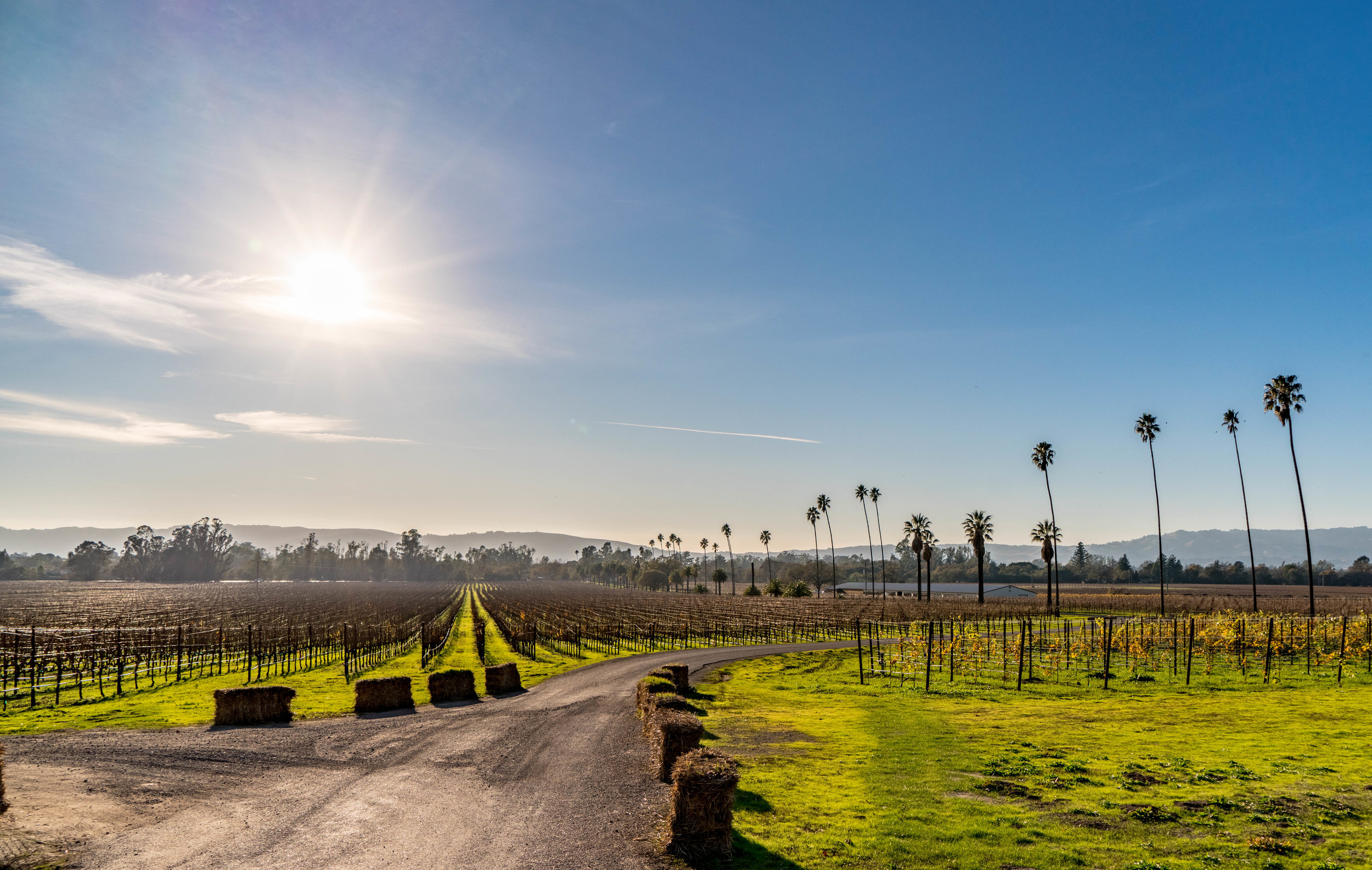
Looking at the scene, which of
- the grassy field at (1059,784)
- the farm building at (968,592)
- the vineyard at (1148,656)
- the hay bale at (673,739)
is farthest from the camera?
the farm building at (968,592)

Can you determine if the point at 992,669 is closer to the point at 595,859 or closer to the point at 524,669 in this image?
the point at 524,669

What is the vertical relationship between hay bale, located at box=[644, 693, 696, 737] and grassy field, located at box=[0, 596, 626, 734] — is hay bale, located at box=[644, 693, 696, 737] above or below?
above

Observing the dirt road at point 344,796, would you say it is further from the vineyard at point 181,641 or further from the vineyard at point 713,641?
the vineyard at point 181,641

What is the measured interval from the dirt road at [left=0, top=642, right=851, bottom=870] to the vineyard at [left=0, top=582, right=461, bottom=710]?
22.5m

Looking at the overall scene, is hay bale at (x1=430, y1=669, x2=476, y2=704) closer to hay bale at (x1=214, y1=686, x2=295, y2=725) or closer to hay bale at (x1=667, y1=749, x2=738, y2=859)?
hay bale at (x1=214, y1=686, x2=295, y2=725)

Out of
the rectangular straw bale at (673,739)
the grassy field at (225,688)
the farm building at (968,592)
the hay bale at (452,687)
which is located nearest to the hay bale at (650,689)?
the rectangular straw bale at (673,739)

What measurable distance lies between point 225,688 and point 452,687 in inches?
576

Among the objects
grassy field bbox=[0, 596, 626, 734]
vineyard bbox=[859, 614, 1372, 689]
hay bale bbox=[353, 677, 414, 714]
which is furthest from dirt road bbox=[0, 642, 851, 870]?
vineyard bbox=[859, 614, 1372, 689]

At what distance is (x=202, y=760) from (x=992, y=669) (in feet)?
161

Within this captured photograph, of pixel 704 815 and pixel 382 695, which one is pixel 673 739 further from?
pixel 382 695

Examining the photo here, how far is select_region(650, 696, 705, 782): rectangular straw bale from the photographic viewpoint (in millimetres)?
19469

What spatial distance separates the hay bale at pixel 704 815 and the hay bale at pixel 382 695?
23.1 m

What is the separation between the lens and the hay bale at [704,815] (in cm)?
1438

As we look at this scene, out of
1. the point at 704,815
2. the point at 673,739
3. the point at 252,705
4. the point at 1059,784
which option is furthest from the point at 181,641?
the point at 1059,784
